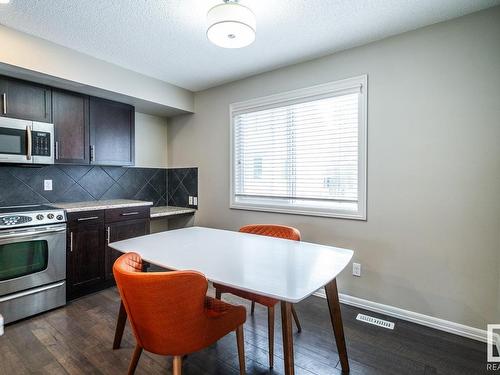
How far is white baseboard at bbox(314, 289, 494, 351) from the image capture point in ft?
6.73

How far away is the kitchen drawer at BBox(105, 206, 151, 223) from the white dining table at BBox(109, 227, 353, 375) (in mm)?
1084

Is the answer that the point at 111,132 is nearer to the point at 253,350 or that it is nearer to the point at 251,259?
the point at 251,259

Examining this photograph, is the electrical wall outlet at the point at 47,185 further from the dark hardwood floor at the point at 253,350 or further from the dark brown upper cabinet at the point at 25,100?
the dark hardwood floor at the point at 253,350

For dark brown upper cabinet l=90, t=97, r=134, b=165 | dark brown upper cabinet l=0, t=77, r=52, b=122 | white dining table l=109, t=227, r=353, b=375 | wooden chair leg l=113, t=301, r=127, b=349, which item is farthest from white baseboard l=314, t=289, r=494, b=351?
dark brown upper cabinet l=0, t=77, r=52, b=122

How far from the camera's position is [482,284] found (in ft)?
6.65

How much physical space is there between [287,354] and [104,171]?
3188mm

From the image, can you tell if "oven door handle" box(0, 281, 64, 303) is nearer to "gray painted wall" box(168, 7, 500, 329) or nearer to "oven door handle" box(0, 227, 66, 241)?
"oven door handle" box(0, 227, 66, 241)

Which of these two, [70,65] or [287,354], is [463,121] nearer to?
[287,354]

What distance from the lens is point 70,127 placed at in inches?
112

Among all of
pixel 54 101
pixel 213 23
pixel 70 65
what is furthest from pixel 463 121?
pixel 54 101

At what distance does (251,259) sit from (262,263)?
9cm

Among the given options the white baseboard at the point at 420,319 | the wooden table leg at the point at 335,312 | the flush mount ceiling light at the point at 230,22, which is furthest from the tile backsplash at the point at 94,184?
the wooden table leg at the point at 335,312

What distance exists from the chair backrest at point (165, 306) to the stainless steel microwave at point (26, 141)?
196cm

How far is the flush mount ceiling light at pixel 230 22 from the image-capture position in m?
1.77
